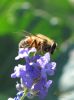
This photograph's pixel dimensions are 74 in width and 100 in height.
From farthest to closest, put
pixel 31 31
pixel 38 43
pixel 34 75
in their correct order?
pixel 31 31
pixel 38 43
pixel 34 75

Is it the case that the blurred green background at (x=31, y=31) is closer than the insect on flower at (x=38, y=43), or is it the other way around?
the insect on flower at (x=38, y=43)

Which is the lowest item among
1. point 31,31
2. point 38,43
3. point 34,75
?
point 34,75

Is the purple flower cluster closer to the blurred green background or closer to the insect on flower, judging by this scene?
the insect on flower

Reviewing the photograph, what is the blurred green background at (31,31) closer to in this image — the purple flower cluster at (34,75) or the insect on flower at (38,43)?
the insect on flower at (38,43)

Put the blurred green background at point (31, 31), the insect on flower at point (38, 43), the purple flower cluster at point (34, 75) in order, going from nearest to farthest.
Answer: the purple flower cluster at point (34, 75), the insect on flower at point (38, 43), the blurred green background at point (31, 31)

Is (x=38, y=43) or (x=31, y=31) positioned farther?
(x=31, y=31)

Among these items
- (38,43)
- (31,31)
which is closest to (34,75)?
(38,43)

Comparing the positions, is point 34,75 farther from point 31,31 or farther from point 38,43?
point 31,31

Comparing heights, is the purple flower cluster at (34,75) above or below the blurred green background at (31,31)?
below

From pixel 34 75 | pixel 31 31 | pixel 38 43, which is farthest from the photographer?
pixel 31 31

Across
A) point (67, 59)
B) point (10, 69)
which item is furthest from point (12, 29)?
point (67, 59)

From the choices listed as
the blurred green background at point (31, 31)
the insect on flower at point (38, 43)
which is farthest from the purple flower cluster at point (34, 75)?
the blurred green background at point (31, 31)

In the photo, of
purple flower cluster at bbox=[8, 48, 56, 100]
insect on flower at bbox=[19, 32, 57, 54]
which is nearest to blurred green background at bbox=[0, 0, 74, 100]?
insect on flower at bbox=[19, 32, 57, 54]
